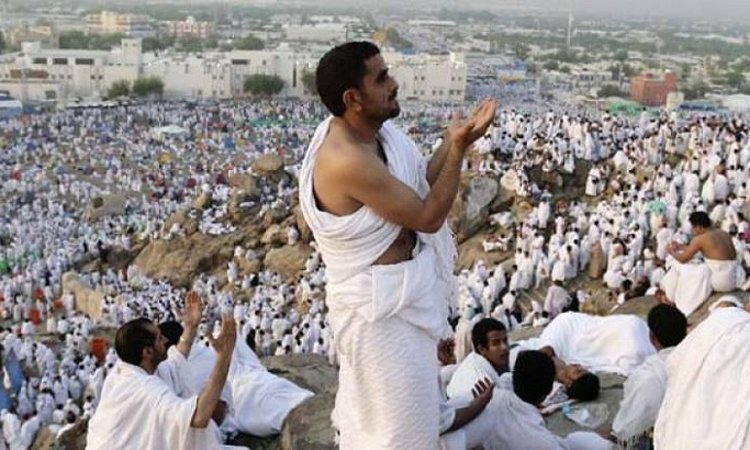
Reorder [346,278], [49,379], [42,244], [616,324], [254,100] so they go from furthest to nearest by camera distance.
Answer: [254,100], [42,244], [49,379], [616,324], [346,278]

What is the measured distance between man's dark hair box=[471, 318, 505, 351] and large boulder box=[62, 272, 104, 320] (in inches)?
383

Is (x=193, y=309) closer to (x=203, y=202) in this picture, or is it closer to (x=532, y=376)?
(x=532, y=376)

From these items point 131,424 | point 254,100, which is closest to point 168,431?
point 131,424

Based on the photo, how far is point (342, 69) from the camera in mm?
2020

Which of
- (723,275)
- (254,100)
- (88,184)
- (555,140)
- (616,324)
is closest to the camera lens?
(616,324)

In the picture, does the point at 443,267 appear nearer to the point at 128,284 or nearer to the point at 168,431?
the point at 168,431

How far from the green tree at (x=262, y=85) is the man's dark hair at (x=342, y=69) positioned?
149 ft

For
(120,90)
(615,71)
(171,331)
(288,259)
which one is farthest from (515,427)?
(615,71)

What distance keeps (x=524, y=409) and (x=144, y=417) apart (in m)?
1.10

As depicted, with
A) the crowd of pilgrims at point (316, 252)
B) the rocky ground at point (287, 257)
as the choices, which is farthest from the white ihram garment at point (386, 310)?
the crowd of pilgrims at point (316, 252)

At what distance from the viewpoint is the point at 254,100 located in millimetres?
44781

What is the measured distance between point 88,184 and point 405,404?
21810 mm

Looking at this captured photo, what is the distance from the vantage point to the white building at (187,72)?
45781 millimetres

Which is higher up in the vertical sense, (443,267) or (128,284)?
(443,267)
